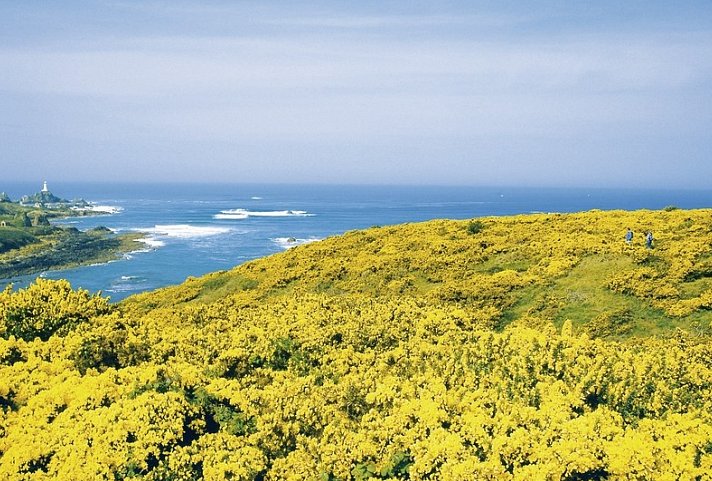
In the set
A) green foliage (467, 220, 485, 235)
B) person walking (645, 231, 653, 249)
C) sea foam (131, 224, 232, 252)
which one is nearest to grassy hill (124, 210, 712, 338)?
green foliage (467, 220, 485, 235)

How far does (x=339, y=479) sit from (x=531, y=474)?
12.7 ft

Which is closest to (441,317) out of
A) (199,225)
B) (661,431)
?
(661,431)

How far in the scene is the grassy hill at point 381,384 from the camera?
11.7 m

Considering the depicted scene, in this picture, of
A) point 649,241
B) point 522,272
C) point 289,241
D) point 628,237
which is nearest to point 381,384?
point 522,272

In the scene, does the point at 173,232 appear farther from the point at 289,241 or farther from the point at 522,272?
the point at 522,272

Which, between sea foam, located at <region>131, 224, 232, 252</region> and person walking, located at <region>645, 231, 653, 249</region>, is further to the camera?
sea foam, located at <region>131, 224, 232, 252</region>

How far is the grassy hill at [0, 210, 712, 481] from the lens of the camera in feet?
38.4

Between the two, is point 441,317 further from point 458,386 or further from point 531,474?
point 531,474

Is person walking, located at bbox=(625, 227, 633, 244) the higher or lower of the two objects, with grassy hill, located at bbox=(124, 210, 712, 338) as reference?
higher

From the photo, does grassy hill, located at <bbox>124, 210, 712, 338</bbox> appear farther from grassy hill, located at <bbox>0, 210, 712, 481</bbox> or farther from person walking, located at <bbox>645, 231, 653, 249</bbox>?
person walking, located at <bbox>645, 231, 653, 249</bbox>

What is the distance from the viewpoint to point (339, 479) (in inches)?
467

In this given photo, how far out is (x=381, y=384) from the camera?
1449 cm

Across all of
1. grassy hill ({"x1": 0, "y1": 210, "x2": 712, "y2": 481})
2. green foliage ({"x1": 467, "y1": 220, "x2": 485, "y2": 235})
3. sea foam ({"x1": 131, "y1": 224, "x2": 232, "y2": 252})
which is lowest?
sea foam ({"x1": 131, "y1": 224, "x2": 232, "y2": 252})

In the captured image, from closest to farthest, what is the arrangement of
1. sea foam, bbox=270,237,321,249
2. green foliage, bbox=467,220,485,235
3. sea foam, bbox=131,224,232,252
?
1. green foliage, bbox=467,220,485,235
2. sea foam, bbox=270,237,321,249
3. sea foam, bbox=131,224,232,252
